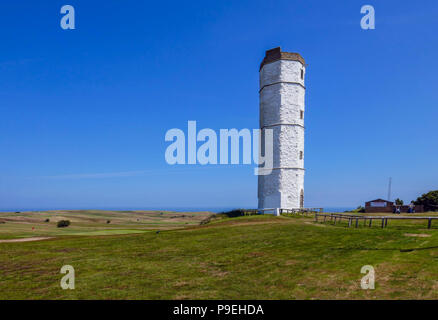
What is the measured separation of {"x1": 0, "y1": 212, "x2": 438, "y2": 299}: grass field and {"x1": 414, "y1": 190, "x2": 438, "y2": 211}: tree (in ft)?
99.0

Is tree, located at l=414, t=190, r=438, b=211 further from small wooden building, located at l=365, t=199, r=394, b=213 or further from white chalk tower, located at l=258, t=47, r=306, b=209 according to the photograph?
white chalk tower, located at l=258, t=47, r=306, b=209

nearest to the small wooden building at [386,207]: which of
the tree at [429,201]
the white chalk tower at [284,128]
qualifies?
the tree at [429,201]

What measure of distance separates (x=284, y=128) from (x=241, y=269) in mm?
30012

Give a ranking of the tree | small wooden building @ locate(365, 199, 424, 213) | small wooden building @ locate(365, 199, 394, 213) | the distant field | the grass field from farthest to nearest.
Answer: the tree < small wooden building @ locate(365, 199, 394, 213) < small wooden building @ locate(365, 199, 424, 213) < the distant field < the grass field

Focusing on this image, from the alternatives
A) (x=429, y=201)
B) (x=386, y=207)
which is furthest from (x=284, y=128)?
(x=429, y=201)

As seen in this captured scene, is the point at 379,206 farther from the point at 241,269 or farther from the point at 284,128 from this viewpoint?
the point at 241,269

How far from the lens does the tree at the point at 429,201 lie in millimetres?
38000

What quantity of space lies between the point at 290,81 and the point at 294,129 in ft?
23.0

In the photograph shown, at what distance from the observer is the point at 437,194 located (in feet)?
127

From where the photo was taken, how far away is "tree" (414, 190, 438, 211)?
125 feet

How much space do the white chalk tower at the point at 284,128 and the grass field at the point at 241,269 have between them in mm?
21441

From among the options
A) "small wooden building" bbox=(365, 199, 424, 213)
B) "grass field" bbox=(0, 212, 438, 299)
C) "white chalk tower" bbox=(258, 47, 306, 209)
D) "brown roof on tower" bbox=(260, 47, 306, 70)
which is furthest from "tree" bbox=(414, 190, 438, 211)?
"grass field" bbox=(0, 212, 438, 299)

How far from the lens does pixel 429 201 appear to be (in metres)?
38.7
